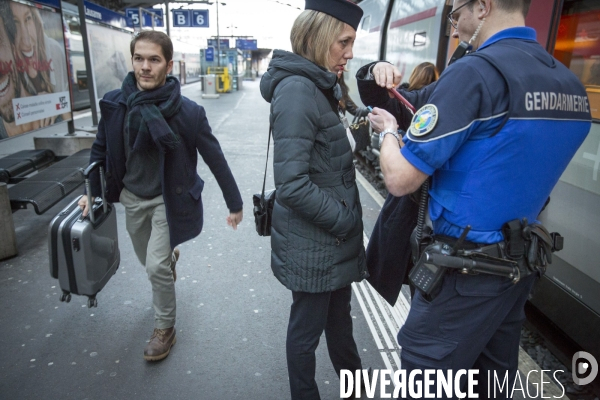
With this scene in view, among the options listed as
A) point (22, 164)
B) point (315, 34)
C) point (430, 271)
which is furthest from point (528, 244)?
point (22, 164)

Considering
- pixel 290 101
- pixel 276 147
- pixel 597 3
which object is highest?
pixel 597 3

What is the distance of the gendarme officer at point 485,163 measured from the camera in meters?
1.49

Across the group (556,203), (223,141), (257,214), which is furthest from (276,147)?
(223,141)

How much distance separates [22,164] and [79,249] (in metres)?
3.69

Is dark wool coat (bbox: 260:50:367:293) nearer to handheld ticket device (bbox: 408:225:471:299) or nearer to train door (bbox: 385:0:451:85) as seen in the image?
handheld ticket device (bbox: 408:225:471:299)

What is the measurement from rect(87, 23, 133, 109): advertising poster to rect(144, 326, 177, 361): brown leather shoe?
6038mm

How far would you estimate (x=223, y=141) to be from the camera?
1098 centimetres

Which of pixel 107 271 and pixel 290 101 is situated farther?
pixel 107 271

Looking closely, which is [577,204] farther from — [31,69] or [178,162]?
[31,69]

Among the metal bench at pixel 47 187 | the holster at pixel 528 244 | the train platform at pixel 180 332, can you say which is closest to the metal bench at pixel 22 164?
the metal bench at pixel 47 187

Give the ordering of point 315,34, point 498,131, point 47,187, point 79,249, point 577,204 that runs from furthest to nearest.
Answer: point 47,187, point 577,204, point 79,249, point 315,34, point 498,131

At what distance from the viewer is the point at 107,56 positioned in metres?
8.68

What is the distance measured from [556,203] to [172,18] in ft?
81.6

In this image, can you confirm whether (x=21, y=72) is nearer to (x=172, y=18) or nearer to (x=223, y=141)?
(x=223, y=141)
